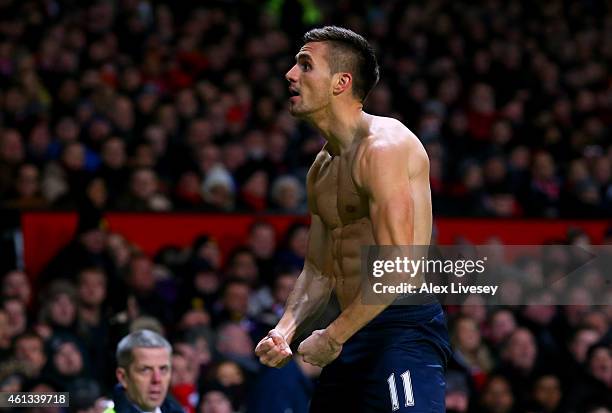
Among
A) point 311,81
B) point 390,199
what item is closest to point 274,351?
point 390,199

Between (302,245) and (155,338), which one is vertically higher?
(302,245)

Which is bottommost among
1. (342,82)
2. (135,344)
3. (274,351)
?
(274,351)

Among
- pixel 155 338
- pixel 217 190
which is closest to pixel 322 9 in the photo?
pixel 217 190

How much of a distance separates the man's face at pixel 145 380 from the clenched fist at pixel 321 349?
119cm

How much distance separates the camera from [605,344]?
29.6 ft

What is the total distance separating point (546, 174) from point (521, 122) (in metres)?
1.71

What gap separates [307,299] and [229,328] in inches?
136

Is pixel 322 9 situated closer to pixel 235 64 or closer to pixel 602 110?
pixel 235 64

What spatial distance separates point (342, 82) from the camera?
486 centimetres

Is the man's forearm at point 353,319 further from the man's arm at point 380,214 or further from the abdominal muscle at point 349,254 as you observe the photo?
the abdominal muscle at point 349,254

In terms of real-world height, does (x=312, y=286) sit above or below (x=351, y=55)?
below

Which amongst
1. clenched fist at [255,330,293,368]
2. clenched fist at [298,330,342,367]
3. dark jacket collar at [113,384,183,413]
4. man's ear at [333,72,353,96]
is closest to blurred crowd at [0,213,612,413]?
dark jacket collar at [113,384,183,413]

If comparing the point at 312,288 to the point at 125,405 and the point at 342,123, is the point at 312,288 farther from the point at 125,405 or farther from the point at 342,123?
the point at 125,405

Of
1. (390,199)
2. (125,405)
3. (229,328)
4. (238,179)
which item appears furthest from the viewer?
(238,179)
